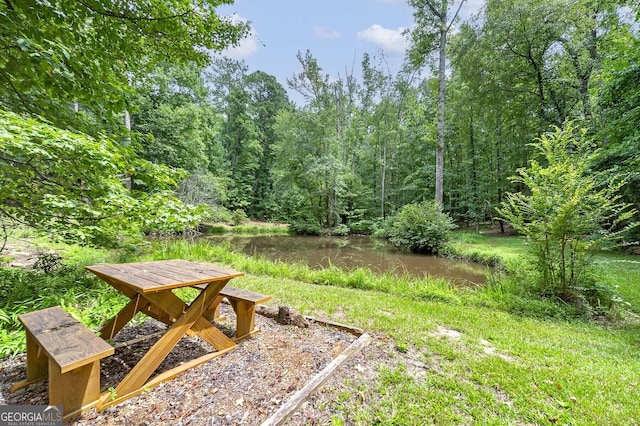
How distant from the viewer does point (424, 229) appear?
9578mm

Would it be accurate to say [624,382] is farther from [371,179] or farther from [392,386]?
[371,179]

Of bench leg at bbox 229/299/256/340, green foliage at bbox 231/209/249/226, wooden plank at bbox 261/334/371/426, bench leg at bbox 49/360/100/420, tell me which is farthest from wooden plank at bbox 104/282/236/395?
green foliage at bbox 231/209/249/226

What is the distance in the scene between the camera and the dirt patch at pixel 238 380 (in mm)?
1369

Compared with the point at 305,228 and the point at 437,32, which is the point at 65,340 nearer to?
the point at 437,32

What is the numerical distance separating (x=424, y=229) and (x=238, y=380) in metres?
9.03

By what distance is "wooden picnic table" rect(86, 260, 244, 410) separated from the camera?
1504 mm

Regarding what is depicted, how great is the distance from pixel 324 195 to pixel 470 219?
8570 mm

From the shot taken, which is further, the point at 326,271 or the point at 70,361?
the point at 326,271

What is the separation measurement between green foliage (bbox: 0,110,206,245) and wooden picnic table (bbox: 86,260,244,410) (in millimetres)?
913

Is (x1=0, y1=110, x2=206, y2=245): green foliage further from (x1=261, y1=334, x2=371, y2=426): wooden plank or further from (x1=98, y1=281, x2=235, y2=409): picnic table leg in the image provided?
(x1=261, y1=334, x2=371, y2=426): wooden plank

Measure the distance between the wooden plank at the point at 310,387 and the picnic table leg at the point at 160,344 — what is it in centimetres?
79

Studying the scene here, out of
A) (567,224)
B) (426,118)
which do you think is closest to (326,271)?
(567,224)

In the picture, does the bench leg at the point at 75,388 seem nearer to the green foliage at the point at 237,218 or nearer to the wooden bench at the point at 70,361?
the wooden bench at the point at 70,361

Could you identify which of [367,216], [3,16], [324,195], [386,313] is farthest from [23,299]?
[367,216]
